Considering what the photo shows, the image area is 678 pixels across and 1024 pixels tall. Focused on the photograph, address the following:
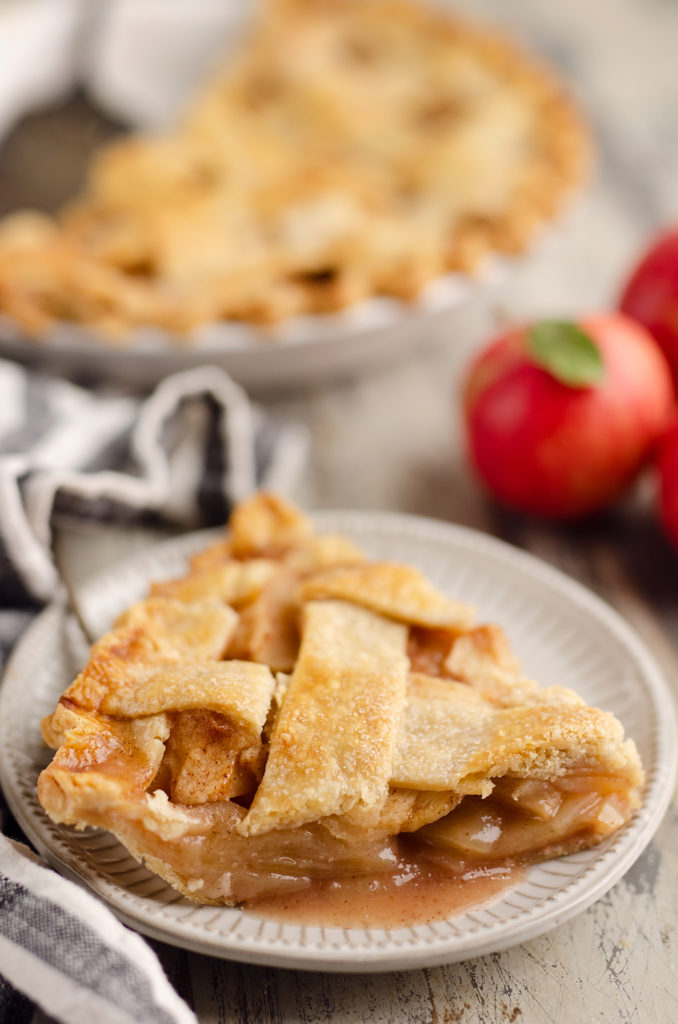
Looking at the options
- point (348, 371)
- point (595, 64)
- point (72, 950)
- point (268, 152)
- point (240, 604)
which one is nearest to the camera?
point (72, 950)

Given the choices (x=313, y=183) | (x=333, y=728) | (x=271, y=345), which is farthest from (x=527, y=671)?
(x=313, y=183)

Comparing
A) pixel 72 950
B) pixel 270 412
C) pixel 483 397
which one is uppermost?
pixel 483 397

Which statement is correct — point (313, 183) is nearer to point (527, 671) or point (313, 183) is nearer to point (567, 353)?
point (567, 353)

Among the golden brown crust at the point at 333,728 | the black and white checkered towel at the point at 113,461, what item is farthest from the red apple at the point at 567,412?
the golden brown crust at the point at 333,728

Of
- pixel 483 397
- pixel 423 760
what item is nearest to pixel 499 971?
pixel 423 760

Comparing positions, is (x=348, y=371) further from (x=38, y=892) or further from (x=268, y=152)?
(x=38, y=892)

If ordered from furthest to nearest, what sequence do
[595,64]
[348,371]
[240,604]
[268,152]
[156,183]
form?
[595,64], [268,152], [156,183], [348,371], [240,604]
